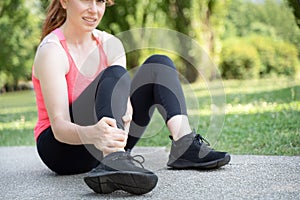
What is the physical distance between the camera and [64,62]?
229cm

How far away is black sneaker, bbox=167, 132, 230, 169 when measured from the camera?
235 cm

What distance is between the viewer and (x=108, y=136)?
1961mm

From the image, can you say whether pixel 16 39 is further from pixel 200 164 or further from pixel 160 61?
pixel 200 164

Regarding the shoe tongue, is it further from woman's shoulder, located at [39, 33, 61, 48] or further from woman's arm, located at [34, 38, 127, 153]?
woman's shoulder, located at [39, 33, 61, 48]

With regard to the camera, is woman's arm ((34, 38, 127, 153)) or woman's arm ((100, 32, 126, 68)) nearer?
→ woman's arm ((34, 38, 127, 153))

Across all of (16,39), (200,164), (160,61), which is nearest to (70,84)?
(160,61)

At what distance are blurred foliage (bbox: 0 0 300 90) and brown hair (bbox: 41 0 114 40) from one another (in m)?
6.03

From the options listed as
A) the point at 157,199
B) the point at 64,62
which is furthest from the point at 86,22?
the point at 157,199

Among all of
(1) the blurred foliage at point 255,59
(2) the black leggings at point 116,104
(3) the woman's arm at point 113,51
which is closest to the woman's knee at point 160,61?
(2) the black leggings at point 116,104

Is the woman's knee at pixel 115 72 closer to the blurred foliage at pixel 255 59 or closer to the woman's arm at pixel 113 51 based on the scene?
the woman's arm at pixel 113 51

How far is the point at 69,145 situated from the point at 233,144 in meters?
1.49

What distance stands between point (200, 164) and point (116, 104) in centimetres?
54

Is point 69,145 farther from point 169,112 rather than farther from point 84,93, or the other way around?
point 169,112

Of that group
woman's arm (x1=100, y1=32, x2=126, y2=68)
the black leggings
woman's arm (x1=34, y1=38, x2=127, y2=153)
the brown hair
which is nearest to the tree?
the brown hair
